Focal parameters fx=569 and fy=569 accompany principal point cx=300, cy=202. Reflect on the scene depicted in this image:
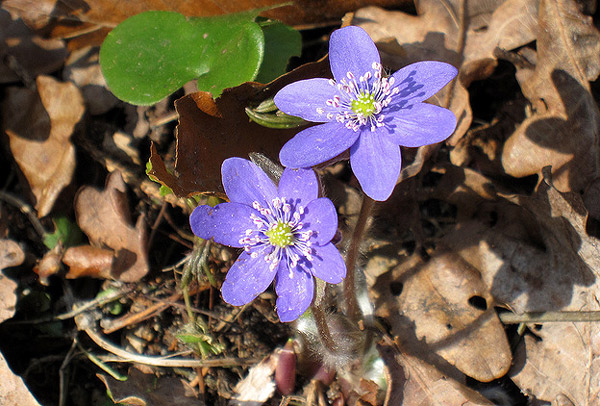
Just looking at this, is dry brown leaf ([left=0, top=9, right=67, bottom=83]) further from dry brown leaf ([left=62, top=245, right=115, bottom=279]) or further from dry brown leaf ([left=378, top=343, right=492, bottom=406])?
dry brown leaf ([left=378, top=343, right=492, bottom=406])

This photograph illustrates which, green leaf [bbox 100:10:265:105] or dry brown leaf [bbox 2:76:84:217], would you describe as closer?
green leaf [bbox 100:10:265:105]

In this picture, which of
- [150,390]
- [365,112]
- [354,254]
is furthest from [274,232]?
[150,390]

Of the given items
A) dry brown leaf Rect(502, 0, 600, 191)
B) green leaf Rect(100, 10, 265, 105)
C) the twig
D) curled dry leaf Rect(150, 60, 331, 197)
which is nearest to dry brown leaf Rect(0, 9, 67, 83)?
green leaf Rect(100, 10, 265, 105)

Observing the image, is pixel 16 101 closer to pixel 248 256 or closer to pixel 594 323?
pixel 248 256

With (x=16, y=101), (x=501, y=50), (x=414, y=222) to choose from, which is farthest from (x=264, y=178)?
(x=16, y=101)

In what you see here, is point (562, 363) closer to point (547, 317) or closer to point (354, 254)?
point (547, 317)

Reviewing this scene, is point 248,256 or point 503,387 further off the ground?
point 248,256

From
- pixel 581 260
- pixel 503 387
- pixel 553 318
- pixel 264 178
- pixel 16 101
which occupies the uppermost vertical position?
pixel 264 178
